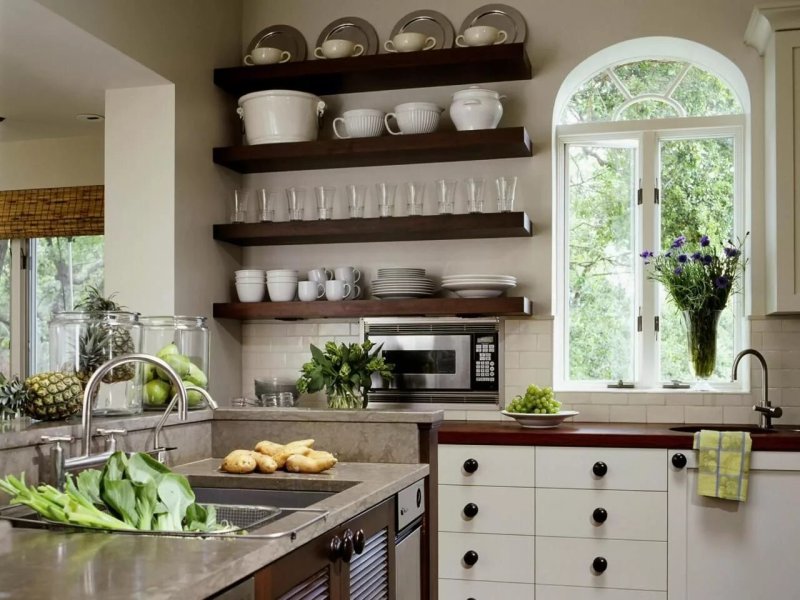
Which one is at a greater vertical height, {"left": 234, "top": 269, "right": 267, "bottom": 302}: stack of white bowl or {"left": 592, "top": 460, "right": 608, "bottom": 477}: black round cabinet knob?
{"left": 234, "top": 269, "right": 267, "bottom": 302}: stack of white bowl

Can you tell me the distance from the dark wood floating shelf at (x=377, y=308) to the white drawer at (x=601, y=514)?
0.87 meters

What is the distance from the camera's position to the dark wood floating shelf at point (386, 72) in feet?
14.8

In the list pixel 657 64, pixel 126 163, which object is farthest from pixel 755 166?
pixel 126 163

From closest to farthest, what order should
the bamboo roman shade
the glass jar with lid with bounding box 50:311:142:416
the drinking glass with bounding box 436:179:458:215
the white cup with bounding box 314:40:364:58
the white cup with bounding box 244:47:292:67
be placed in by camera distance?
the glass jar with lid with bounding box 50:311:142:416 → the drinking glass with bounding box 436:179:458:215 → the white cup with bounding box 314:40:364:58 → the white cup with bounding box 244:47:292:67 → the bamboo roman shade

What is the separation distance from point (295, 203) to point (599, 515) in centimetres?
206

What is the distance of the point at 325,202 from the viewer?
4691 millimetres

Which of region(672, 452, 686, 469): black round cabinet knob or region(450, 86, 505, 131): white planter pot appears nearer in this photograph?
region(672, 452, 686, 469): black round cabinet knob

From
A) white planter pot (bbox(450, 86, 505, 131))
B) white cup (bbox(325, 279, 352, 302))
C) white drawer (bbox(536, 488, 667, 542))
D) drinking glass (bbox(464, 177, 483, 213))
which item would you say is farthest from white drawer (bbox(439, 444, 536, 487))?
white planter pot (bbox(450, 86, 505, 131))

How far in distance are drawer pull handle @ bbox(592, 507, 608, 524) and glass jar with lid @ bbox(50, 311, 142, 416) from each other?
211 centimetres

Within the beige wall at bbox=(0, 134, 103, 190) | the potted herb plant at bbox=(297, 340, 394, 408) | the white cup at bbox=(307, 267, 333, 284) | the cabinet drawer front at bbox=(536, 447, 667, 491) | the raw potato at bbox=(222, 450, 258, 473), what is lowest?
the cabinet drawer front at bbox=(536, 447, 667, 491)

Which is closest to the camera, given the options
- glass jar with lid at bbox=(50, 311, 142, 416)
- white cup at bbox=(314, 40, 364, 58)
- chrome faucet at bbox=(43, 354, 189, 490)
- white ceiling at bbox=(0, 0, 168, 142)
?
chrome faucet at bbox=(43, 354, 189, 490)

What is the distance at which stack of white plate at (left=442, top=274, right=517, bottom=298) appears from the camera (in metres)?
4.46

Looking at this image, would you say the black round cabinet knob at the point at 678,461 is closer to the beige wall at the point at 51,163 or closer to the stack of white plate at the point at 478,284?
the stack of white plate at the point at 478,284

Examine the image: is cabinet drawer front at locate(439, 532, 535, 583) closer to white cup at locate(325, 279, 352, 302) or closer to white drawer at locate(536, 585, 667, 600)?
white drawer at locate(536, 585, 667, 600)
